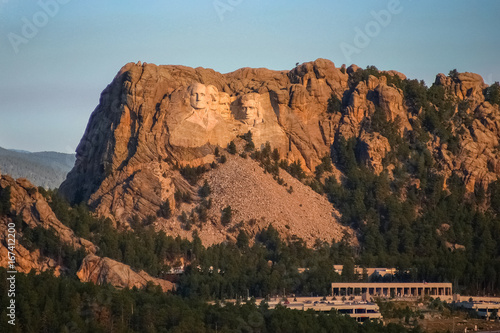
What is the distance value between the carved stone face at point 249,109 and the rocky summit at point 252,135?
0.12m

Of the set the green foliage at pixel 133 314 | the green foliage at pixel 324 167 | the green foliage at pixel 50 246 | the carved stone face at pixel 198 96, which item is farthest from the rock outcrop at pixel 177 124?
the green foliage at pixel 133 314

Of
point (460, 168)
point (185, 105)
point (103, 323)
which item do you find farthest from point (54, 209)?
point (460, 168)

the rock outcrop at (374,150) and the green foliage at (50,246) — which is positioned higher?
the rock outcrop at (374,150)

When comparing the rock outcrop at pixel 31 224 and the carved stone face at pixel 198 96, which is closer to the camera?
the rock outcrop at pixel 31 224

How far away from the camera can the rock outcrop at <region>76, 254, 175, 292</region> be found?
13338 cm

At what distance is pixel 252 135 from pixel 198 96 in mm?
9904

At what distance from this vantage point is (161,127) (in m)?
161

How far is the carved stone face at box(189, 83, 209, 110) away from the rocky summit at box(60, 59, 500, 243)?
0.12m

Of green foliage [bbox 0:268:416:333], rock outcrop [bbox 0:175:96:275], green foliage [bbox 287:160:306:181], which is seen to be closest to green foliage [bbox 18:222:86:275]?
rock outcrop [bbox 0:175:96:275]

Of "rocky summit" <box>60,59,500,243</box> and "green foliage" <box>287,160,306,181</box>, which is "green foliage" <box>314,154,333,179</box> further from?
"green foliage" <box>287,160,306,181</box>

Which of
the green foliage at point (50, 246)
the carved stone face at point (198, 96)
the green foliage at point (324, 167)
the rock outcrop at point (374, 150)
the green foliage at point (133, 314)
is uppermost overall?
the carved stone face at point (198, 96)

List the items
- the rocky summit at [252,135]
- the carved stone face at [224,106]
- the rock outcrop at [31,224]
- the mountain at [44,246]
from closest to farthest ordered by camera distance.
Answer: the mountain at [44,246], the rock outcrop at [31,224], the rocky summit at [252,135], the carved stone face at [224,106]

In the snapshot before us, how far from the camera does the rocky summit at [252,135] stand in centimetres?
15700

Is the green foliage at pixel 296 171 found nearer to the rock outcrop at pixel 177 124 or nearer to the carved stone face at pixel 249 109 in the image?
the rock outcrop at pixel 177 124
